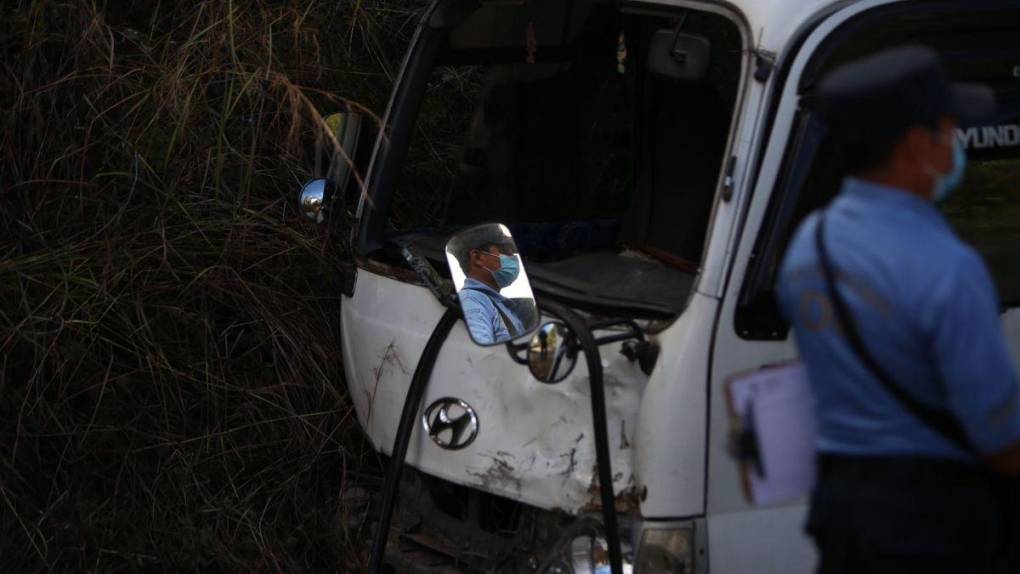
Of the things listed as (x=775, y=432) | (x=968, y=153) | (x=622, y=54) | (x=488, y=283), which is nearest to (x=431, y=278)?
(x=488, y=283)

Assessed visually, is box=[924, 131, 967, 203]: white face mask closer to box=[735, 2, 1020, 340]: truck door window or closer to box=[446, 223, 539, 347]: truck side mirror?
box=[735, 2, 1020, 340]: truck door window

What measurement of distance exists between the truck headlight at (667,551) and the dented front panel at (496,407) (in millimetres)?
133

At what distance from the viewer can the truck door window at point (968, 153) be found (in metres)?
3.12

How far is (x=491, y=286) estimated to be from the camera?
11.3 feet

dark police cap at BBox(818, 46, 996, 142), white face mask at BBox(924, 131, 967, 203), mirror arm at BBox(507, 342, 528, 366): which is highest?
dark police cap at BBox(818, 46, 996, 142)

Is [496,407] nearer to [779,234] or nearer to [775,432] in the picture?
[779,234]

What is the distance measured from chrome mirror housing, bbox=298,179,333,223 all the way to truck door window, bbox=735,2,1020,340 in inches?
62.0

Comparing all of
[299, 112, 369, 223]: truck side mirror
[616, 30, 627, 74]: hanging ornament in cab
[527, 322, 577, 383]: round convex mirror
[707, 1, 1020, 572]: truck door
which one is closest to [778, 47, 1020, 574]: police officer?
[707, 1, 1020, 572]: truck door

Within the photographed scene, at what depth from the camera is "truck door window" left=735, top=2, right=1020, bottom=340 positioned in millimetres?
3125

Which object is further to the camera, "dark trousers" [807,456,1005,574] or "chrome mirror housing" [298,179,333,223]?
"chrome mirror housing" [298,179,333,223]

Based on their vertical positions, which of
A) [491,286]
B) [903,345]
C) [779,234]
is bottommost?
[491,286]

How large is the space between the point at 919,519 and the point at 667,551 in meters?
1.06

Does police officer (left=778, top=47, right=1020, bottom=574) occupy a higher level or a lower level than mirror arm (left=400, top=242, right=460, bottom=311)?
higher

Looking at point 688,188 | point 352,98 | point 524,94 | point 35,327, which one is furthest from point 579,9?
point 35,327
